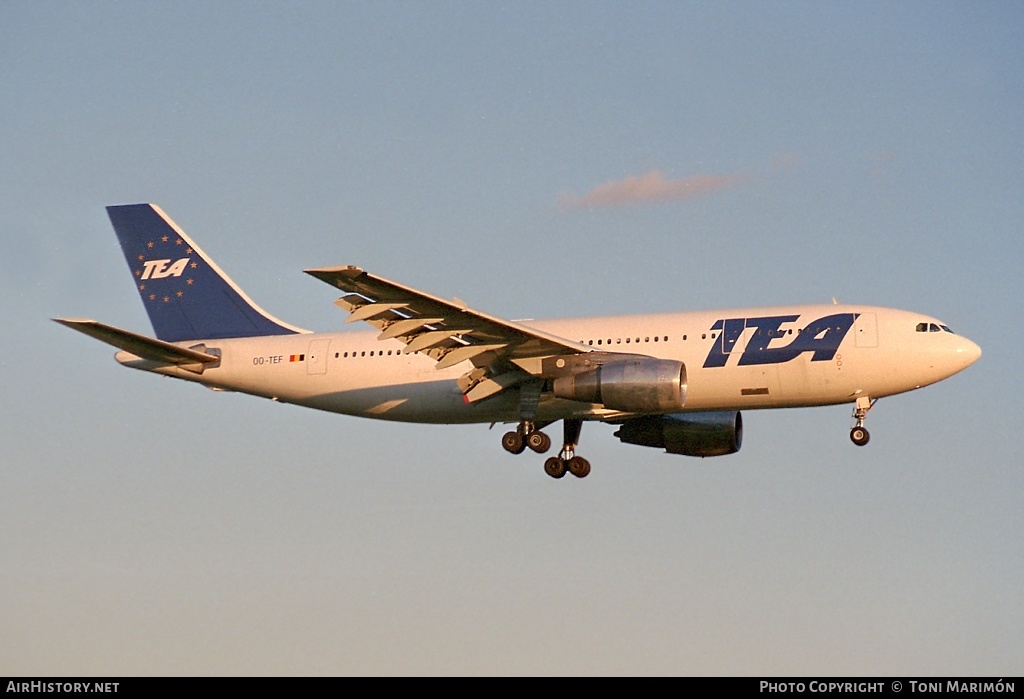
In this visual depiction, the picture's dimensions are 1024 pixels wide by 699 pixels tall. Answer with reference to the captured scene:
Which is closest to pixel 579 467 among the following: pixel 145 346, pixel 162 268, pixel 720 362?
pixel 720 362

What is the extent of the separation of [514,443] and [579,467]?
245 cm

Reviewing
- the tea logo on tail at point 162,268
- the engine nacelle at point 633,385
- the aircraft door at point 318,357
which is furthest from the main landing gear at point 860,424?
the tea logo on tail at point 162,268

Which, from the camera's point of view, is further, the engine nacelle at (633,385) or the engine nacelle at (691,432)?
the engine nacelle at (691,432)

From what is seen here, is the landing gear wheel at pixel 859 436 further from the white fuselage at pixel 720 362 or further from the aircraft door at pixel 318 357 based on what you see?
the aircraft door at pixel 318 357

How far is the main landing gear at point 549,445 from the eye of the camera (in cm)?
4725

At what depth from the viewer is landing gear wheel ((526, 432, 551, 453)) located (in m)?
47.3

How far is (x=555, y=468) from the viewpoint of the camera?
48.6 m

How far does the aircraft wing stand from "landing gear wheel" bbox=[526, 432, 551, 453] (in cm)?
182

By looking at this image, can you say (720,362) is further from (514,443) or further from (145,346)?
(145,346)

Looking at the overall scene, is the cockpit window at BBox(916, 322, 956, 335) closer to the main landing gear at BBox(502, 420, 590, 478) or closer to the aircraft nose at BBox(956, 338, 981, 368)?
the aircraft nose at BBox(956, 338, 981, 368)

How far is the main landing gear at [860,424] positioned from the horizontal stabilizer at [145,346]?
63.8 feet
